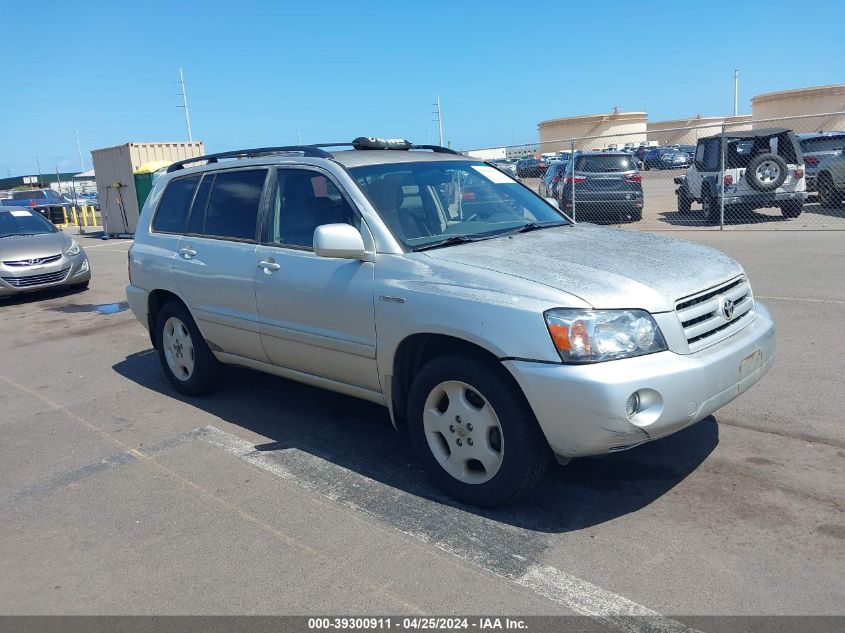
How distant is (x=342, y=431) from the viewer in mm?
5086

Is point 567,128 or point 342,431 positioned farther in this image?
point 567,128

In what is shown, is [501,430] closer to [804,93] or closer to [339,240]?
[339,240]

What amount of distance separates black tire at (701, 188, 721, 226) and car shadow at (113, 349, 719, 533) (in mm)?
11997

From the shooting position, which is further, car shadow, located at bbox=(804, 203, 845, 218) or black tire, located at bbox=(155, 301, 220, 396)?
car shadow, located at bbox=(804, 203, 845, 218)

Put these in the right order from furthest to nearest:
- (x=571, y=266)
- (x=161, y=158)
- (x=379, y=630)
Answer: (x=161, y=158) → (x=571, y=266) → (x=379, y=630)

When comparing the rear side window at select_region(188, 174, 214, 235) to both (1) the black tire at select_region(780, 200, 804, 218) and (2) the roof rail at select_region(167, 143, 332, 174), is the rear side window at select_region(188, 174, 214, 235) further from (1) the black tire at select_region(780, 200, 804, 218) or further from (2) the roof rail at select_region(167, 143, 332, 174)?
(1) the black tire at select_region(780, 200, 804, 218)

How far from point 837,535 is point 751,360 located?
90 cm

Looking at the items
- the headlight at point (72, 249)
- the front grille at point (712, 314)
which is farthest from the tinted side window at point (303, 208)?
the headlight at point (72, 249)

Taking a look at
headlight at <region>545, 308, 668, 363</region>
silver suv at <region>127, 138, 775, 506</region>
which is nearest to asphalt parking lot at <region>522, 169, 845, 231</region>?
silver suv at <region>127, 138, 775, 506</region>

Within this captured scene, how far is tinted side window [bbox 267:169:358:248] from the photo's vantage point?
178 inches

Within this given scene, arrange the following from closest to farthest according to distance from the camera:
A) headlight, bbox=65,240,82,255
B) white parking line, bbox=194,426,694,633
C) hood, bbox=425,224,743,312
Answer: white parking line, bbox=194,426,694,633
hood, bbox=425,224,743,312
headlight, bbox=65,240,82,255

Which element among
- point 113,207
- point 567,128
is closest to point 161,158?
point 113,207

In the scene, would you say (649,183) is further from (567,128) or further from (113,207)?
(567,128)

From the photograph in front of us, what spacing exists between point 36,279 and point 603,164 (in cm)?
1184
